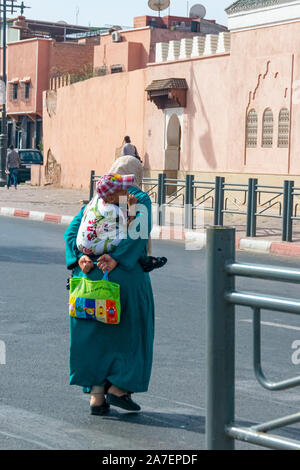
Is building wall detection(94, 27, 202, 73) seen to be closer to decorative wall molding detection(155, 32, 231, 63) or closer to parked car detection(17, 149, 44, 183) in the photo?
parked car detection(17, 149, 44, 183)

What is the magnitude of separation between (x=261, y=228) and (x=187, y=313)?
31.4 ft

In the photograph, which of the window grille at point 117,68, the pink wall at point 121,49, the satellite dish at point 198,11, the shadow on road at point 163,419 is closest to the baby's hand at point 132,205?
the shadow on road at point 163,419

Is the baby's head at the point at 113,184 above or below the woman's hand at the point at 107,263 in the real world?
above

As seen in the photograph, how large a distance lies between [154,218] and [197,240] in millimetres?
2937

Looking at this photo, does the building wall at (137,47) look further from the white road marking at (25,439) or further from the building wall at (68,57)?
the white road marking at (25,439)

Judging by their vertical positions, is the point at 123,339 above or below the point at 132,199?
below

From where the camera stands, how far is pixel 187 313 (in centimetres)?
909

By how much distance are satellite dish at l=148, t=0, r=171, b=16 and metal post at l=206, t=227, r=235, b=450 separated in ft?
125

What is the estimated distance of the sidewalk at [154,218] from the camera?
16250 millimetres

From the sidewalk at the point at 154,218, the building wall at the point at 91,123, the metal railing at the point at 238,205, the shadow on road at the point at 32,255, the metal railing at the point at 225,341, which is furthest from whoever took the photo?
the building wall at the point at 91,123

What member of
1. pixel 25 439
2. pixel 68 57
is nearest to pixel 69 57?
pixel 68 57

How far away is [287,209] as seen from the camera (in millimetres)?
16094

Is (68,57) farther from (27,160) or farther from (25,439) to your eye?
(25,439)

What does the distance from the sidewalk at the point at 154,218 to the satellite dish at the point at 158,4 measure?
478 inches
